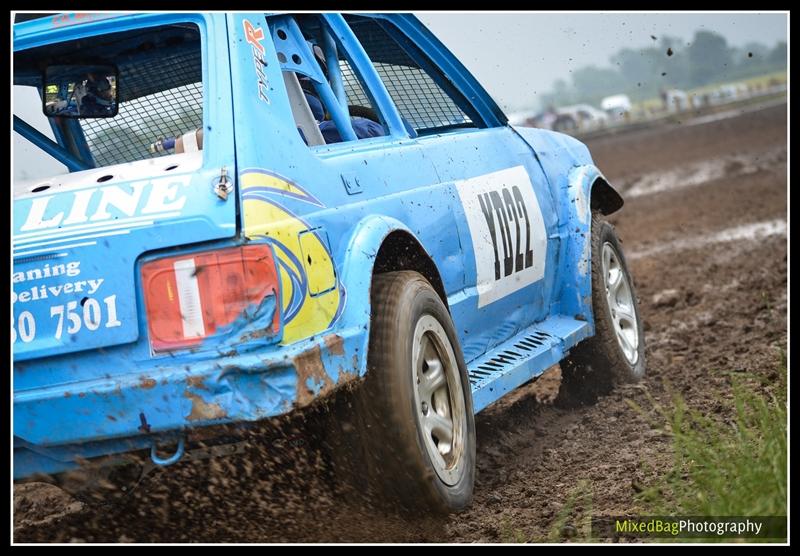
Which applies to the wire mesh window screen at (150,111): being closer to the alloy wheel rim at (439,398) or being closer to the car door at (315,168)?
the car door at (315,168)

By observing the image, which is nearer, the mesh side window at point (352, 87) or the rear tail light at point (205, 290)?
the rear tail light at point (205, 290)

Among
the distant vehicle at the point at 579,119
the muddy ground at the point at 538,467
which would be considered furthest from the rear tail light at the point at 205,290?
the distant vehicle at the point at 579,119

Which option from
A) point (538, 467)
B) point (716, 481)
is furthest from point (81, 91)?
point (716, 481)

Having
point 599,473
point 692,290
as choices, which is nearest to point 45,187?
point 599,473

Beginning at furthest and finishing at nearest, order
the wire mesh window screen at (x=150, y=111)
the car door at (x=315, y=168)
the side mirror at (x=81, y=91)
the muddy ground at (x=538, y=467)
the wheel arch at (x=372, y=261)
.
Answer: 1. the wire mesh window screen at (x=150, y=111)
2. the side mirror at (x=81, y=91)
3. the muddy ground at (x=538, y=467)
4. the wheel arch at (x=372, y=261)
5. the car door at (x=315, y=168)

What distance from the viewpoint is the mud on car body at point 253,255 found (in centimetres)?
341

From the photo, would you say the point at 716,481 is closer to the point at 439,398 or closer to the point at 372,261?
the point at 439,398

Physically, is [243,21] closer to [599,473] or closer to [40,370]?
[40,370]

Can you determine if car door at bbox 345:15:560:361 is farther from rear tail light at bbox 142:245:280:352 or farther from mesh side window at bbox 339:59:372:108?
rear tail light at bbox 142:245:280:352

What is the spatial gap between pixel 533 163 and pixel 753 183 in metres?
11.5

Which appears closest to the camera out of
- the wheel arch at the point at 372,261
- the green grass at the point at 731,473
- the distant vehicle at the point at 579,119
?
the green grass at the point at 731,473

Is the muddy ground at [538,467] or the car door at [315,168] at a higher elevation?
the car door at [315,168]

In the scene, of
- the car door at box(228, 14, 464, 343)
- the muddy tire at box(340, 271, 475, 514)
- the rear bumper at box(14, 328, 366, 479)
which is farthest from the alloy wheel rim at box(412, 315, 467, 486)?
the rear bumper at box(14, 328, 366, 479)

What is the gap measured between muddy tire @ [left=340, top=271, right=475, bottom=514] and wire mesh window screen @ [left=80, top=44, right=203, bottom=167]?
3.79ft
